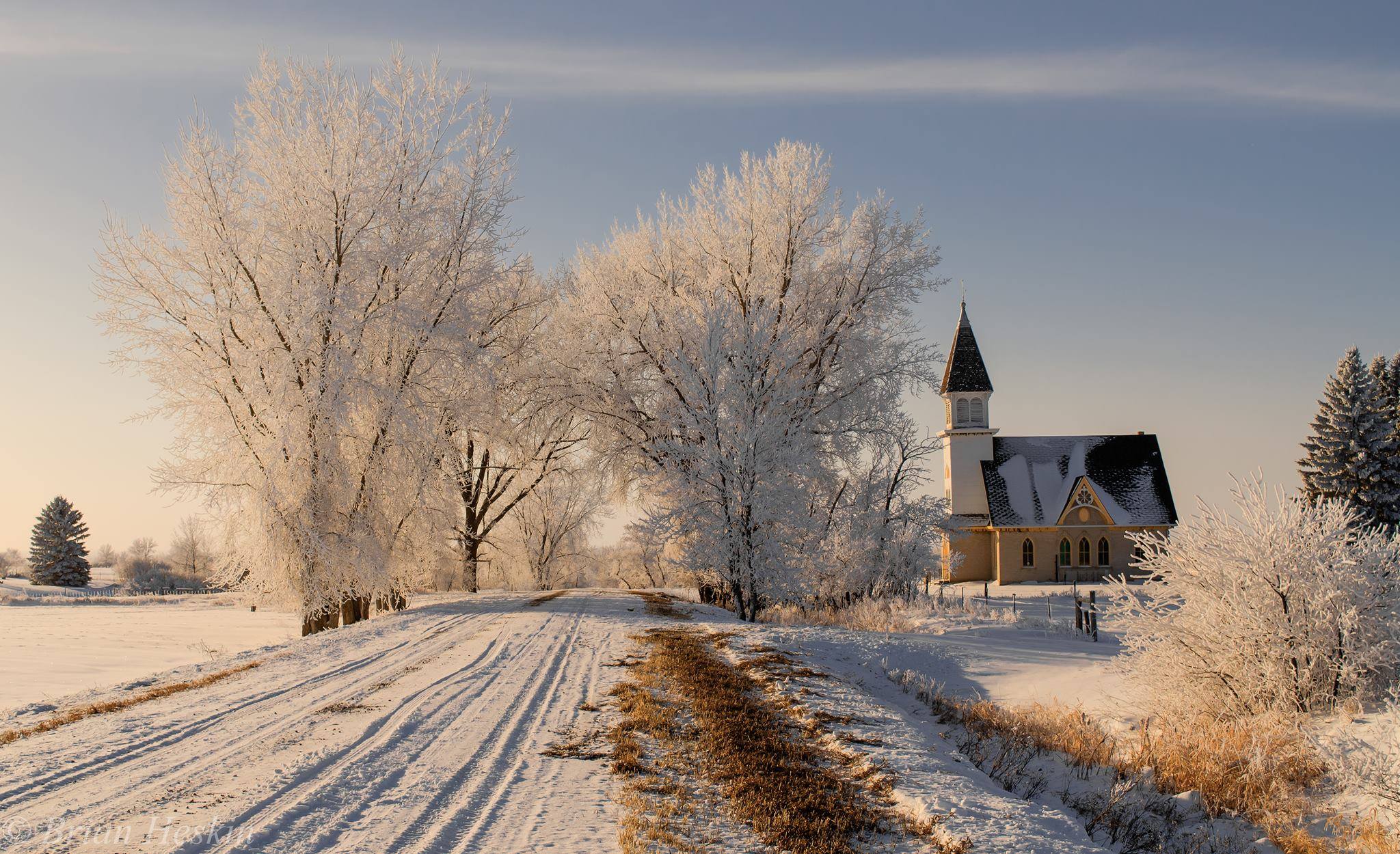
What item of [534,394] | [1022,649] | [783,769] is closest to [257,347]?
[534,394]

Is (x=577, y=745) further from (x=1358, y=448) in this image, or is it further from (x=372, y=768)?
(x=1358, y=448)

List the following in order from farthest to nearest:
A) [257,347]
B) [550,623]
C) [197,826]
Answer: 1. [257,347]
2. [550,623]
3. [197,826]

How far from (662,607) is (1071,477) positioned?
2882cm

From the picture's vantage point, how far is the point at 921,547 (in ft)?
97.2

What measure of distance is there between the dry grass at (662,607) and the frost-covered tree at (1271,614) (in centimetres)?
1040

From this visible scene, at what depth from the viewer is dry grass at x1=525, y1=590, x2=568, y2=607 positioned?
→ 21.6m

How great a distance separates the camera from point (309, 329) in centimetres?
1795

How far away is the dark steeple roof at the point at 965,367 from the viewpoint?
43625mm

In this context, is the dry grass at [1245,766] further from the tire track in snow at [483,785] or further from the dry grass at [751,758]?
the tire track in snow at [483,785]

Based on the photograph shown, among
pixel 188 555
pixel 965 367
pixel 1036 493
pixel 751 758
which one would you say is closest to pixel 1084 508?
pixel 1036 493

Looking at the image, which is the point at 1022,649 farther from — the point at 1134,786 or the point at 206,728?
the point at 206,728

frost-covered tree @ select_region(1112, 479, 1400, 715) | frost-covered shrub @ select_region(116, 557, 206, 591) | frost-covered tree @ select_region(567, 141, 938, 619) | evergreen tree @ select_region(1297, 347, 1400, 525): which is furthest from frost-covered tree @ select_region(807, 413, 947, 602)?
frost-covered shrub @ select_region(116, 557, 206, 591)

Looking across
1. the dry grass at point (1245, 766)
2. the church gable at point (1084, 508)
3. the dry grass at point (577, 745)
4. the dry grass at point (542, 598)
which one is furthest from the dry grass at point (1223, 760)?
the church gable at point (1084, 508)

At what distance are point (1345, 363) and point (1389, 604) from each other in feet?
127
